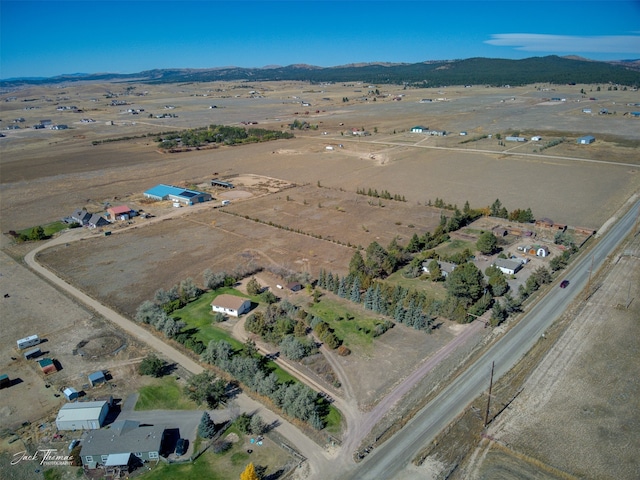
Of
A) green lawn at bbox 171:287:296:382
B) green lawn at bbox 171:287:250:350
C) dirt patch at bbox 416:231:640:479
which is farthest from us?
green lawn at bbox 171:287:250:350

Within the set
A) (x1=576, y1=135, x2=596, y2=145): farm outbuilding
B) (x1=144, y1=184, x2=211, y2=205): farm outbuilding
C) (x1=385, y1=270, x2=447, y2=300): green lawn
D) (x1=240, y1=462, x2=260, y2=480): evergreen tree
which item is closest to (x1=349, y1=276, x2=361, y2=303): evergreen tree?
(x1=385, y1=270, x2=447, y2=300): green lawn

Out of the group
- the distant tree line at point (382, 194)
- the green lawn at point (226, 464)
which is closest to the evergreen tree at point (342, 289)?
the green lawn at point (226, 464)

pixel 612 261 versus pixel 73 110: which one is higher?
pixel 73 110

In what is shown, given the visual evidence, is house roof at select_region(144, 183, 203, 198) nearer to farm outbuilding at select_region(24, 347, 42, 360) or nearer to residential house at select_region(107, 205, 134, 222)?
residential house at select_region(107, 205, 134, 222)

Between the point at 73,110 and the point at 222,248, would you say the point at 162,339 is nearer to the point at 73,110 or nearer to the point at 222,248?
the point at 222,248

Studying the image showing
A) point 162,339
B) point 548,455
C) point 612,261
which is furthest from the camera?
point 612,261

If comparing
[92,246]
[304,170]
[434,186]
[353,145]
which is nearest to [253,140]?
[353,145]

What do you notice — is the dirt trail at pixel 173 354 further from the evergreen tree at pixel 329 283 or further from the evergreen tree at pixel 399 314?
the evergreen tree at pixel 329 283
